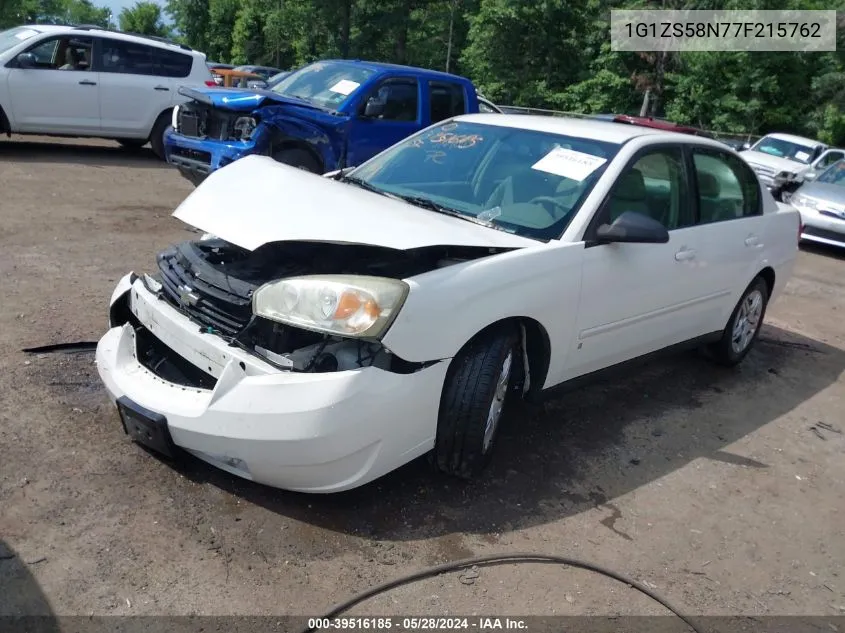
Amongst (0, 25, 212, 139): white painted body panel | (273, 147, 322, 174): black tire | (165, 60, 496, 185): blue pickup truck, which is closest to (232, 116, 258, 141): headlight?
(165, 60, 496, 185): blue pickup truck

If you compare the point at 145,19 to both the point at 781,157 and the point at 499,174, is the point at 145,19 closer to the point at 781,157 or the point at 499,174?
the point at 781,157

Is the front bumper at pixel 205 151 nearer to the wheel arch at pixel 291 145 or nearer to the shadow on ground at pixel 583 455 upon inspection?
the wheel arch at pixel 291 145

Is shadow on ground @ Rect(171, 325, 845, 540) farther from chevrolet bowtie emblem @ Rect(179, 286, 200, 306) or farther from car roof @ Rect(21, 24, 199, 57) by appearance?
car roof @ Rect(21, 24, 199, 57)

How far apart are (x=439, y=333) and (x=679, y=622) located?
4.57ft

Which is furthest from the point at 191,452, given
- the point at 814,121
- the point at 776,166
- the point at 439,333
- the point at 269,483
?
the point at 814,121

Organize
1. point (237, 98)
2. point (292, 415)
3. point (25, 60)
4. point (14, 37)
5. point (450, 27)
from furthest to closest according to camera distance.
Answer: point (450, 27) < point (14, 37) < point (25, 60) < point (237, 98) < point (292, 415)

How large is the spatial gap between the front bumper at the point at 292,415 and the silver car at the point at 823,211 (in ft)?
32.1

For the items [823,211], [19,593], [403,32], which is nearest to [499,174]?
[19,593]

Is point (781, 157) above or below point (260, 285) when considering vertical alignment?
below

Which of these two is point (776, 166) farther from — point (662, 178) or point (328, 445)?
point (328, 445)

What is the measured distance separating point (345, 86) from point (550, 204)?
560 cm

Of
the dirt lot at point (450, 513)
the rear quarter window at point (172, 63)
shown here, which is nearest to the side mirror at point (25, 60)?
the rear quarter window at point (172, 63)

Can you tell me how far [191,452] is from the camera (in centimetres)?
309

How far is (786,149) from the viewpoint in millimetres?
16984
